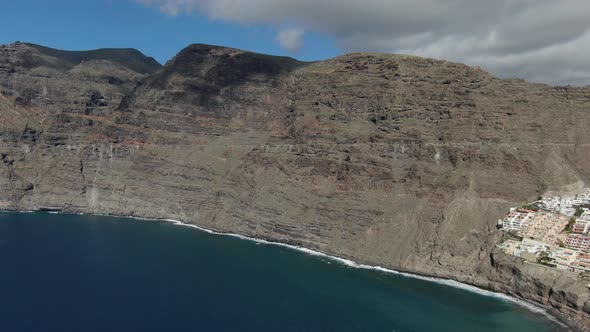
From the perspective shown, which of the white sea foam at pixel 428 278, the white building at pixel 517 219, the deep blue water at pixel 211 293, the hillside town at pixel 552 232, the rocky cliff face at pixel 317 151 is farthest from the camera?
the rocky cliff face at pixel 317 151

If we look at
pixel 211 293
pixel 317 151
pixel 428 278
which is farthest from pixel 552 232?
pixel 211 293

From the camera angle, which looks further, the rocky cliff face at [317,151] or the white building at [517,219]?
the rocky cliff face at [317,151]

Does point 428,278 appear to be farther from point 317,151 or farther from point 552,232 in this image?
point 317,151

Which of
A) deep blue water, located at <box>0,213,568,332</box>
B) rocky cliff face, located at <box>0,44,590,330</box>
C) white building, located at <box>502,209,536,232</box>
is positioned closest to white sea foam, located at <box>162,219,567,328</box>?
rocky cliff face, located at <box>0,44,590,330</box>

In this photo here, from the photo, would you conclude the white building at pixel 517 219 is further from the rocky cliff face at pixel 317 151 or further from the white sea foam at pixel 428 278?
the white sea foam at pixel 428 278

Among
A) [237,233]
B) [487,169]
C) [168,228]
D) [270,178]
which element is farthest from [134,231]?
[487,169]

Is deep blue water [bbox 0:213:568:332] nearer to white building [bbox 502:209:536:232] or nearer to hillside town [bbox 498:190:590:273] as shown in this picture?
hillside town [bbox 498:190:590:273]

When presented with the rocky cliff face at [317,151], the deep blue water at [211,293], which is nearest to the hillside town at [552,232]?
the rocky cliff face at [317,151]
